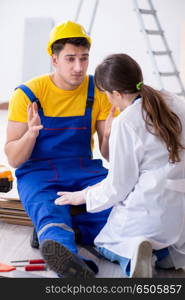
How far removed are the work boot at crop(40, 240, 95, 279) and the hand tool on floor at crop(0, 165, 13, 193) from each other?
0.90m

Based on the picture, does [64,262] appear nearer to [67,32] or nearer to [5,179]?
[5,179]

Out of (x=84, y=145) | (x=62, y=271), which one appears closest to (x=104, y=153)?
(x=84, y=145)

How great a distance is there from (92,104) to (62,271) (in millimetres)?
988

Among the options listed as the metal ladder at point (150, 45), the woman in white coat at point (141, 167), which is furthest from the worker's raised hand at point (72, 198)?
the metal ladder at point (150, 45)

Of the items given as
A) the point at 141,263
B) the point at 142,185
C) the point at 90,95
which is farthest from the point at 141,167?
the point at 90,95

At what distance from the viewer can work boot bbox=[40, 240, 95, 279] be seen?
78.0 inches

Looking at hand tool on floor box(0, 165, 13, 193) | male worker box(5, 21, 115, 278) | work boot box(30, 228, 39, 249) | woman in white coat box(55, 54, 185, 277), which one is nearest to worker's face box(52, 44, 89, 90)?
male worker box(5, 21, 115, 278)

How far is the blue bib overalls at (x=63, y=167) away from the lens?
2.48 meters

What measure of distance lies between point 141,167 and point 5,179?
1042mm

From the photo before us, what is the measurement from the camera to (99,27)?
25.2 feet

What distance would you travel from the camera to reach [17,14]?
7996mm

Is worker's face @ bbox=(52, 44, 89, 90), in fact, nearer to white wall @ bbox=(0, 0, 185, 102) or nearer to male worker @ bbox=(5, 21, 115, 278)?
male worker @ bbox=(5, 21, 115, 278)

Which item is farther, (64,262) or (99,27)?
(99,27)

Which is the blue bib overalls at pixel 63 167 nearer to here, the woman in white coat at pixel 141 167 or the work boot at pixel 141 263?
the woman in white coat at pixel 141 167
